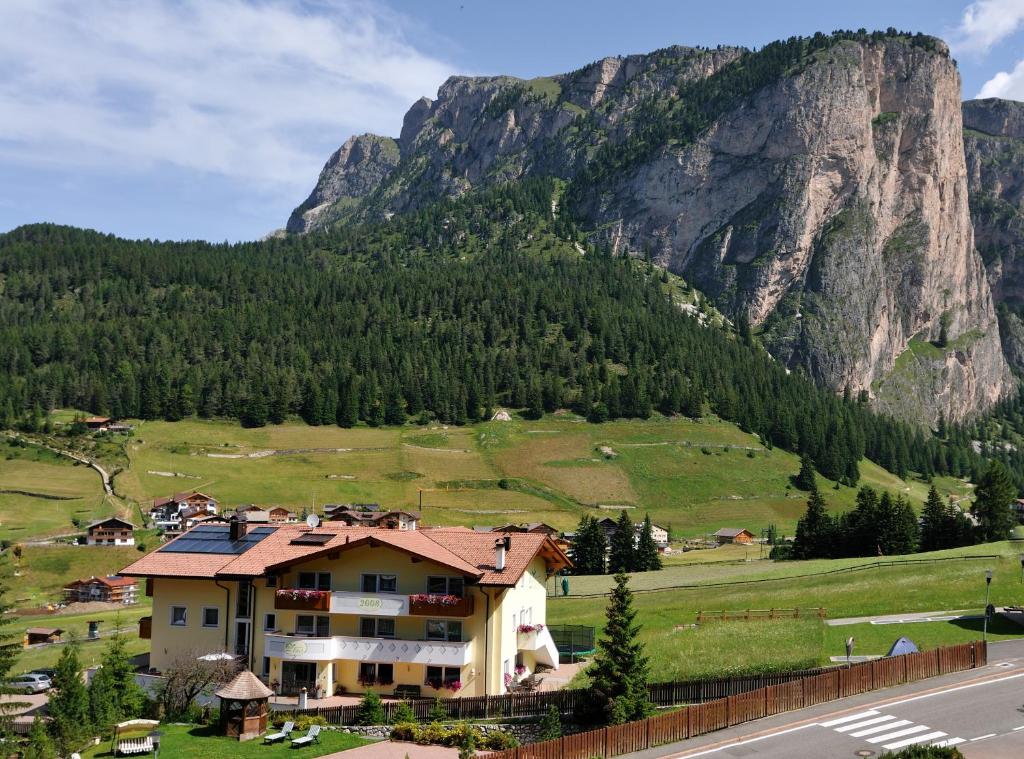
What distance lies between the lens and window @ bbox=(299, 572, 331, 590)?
4750cm

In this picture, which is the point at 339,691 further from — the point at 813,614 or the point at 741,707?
the point at 813,614

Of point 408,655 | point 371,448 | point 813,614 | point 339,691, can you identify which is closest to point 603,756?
point 408,655

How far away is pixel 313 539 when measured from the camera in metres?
49.7

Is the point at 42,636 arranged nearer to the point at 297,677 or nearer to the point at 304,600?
the point at 297,677

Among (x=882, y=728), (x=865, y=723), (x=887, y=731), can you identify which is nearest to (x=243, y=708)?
(x=865, y=723)

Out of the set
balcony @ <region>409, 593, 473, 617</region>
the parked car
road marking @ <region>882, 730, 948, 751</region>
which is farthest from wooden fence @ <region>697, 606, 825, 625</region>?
the parked car

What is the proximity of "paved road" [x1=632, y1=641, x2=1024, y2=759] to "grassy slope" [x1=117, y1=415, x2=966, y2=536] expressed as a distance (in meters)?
104

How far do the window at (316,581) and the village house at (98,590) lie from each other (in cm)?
6459

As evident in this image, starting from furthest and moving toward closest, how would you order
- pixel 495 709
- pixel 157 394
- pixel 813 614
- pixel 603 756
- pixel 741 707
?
pixel 157 394 → pixel 813 614 → pixel 495 709 → pixel 741 707 → pixel 603 756

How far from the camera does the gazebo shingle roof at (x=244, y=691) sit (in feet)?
126

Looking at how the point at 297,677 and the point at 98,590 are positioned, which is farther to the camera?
the point at 98,590

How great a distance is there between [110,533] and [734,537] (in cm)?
8787

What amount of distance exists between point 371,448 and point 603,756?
154m

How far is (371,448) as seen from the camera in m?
183
